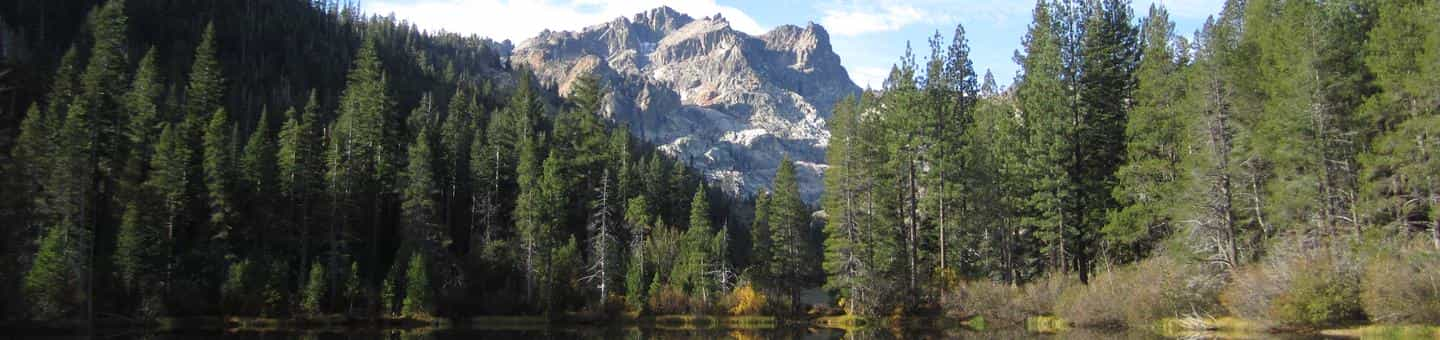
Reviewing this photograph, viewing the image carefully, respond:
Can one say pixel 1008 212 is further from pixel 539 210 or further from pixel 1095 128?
pixel 539 210

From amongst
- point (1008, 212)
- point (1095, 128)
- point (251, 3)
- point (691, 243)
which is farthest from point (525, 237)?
point (251, 3)

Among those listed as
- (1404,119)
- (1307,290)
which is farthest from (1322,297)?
(1404,119)

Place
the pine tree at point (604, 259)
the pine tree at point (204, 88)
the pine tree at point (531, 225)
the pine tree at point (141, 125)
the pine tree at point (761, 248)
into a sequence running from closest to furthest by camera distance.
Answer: the pine tree at point (141, 125) → the pine tree at point (604, 259) → the pine tree at point (531, 225) → the pine tree at point (761, 248) → the pine tree at point (204, 88)

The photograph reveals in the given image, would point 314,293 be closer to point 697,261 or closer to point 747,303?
point 697,261

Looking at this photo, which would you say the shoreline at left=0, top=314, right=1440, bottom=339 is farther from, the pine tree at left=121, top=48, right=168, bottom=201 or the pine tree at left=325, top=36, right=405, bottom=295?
the pine tree at left=121, top=48, right=168, bottom=201

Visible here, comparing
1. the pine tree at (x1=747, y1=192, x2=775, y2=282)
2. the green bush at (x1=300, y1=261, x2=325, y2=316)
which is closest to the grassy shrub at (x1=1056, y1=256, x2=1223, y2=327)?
the pine tree at (x1=747, y1=192, x2=775, y2=282)

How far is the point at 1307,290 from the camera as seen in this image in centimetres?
3092

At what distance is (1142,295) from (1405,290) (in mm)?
10504

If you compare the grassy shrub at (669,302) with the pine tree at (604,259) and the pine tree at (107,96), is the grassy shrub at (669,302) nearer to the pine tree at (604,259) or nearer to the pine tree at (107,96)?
the pine tree at (604,259)

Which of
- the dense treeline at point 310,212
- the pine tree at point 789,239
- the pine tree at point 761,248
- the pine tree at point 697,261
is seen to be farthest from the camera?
the pine tree at point 761,248

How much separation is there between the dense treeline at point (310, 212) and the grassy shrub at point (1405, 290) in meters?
38.2

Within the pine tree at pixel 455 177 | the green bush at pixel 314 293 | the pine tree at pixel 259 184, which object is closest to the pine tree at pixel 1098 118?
the green bush at pixel 314 293

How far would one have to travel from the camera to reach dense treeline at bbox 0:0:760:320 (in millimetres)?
49250

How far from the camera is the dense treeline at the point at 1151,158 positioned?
116 ft
